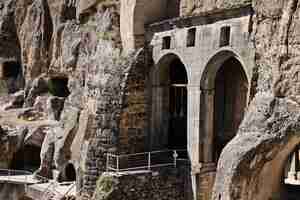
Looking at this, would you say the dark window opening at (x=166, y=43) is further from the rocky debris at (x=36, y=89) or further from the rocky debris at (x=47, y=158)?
the rocky debris at (x=36, y=89)

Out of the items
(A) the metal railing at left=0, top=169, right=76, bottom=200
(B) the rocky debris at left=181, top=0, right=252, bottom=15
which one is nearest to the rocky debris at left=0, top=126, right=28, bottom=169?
(A) the metal railing at left=0, top=169, right=76, bottom=200

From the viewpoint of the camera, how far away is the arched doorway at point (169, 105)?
20.0 m

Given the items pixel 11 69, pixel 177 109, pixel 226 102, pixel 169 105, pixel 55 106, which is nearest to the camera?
pixel 226 102

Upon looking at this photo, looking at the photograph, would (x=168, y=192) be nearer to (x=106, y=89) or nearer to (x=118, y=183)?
(x=118, y=183)

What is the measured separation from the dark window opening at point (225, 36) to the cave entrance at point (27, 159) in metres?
16.4

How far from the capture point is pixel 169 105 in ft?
68.4

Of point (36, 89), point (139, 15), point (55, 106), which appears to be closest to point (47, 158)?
point (55, 106)

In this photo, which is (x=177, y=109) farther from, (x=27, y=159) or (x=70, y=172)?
(x=27, y=159)

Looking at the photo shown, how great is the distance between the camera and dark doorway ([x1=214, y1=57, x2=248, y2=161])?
18562 mm

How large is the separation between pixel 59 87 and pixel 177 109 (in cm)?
1412

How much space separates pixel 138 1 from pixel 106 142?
5.63 metres

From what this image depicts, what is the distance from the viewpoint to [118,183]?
17.7 meters

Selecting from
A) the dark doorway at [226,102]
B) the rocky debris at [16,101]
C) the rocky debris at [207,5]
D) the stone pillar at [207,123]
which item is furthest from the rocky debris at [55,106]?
the stone pillar at [207,123]

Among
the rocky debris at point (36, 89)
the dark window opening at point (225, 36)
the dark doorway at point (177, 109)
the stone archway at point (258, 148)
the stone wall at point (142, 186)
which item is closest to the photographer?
the stone archway at point (258, 148)
